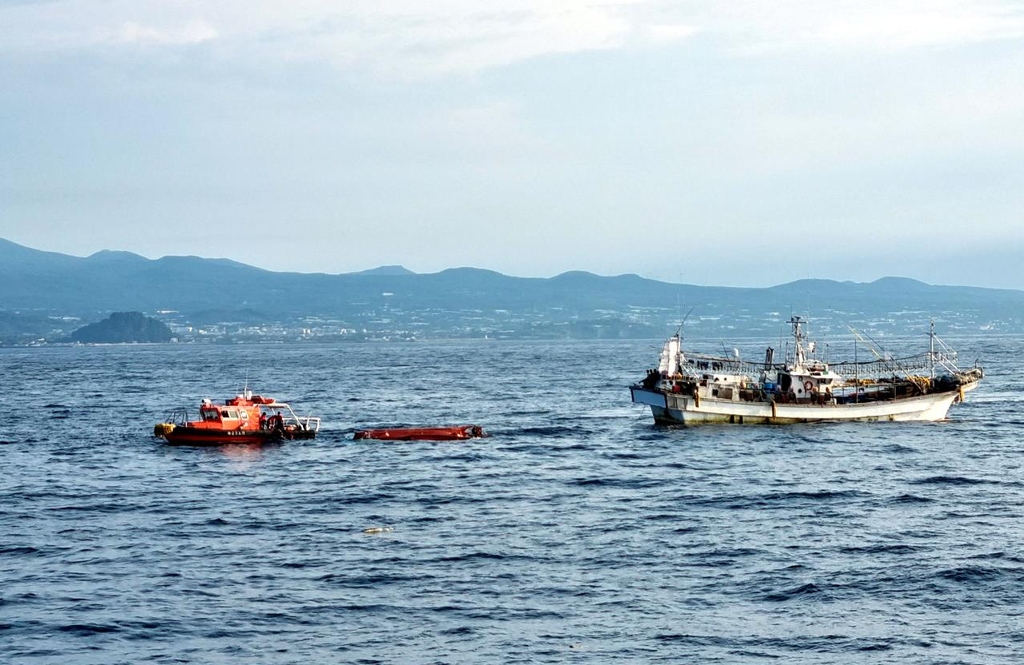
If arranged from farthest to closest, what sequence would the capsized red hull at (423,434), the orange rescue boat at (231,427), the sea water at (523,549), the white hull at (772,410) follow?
1. the white hull at (772,410)
2. the capsized red hull at (423,434)
3. the orange rescue boat at (231,427)
4. the sea water at (523,549)

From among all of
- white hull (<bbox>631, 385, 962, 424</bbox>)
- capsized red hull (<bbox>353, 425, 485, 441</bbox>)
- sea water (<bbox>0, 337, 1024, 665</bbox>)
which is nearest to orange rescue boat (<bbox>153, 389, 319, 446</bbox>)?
sea water (<bbox>0, 337, 1024, 665</bbox>)

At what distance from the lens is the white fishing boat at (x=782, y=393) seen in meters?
101

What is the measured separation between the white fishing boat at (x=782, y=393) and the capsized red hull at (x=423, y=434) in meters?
14.3

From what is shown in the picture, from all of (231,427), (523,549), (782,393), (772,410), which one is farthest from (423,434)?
(523,549)

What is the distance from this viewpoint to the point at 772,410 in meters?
101

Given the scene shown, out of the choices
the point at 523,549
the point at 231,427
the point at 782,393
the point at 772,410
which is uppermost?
the point at 782,393

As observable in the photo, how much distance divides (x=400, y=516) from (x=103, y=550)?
13668 mm

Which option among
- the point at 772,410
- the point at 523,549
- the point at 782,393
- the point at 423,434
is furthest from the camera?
the point at 782,393

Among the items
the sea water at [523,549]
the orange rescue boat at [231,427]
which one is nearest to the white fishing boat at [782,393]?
the sea water at [523,549]

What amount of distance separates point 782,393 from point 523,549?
177 feet

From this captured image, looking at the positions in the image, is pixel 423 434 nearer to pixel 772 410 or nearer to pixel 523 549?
pixel 772 410

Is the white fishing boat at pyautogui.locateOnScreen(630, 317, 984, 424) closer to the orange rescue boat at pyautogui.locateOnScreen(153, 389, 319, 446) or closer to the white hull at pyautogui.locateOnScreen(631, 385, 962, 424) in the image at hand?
the white hull at pyautogui.locateOnScreen(631, 385, 962, 424)

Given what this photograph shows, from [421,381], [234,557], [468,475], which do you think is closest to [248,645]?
[234,557]

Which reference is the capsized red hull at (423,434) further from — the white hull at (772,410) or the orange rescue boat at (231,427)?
the white hull at (772,410)
